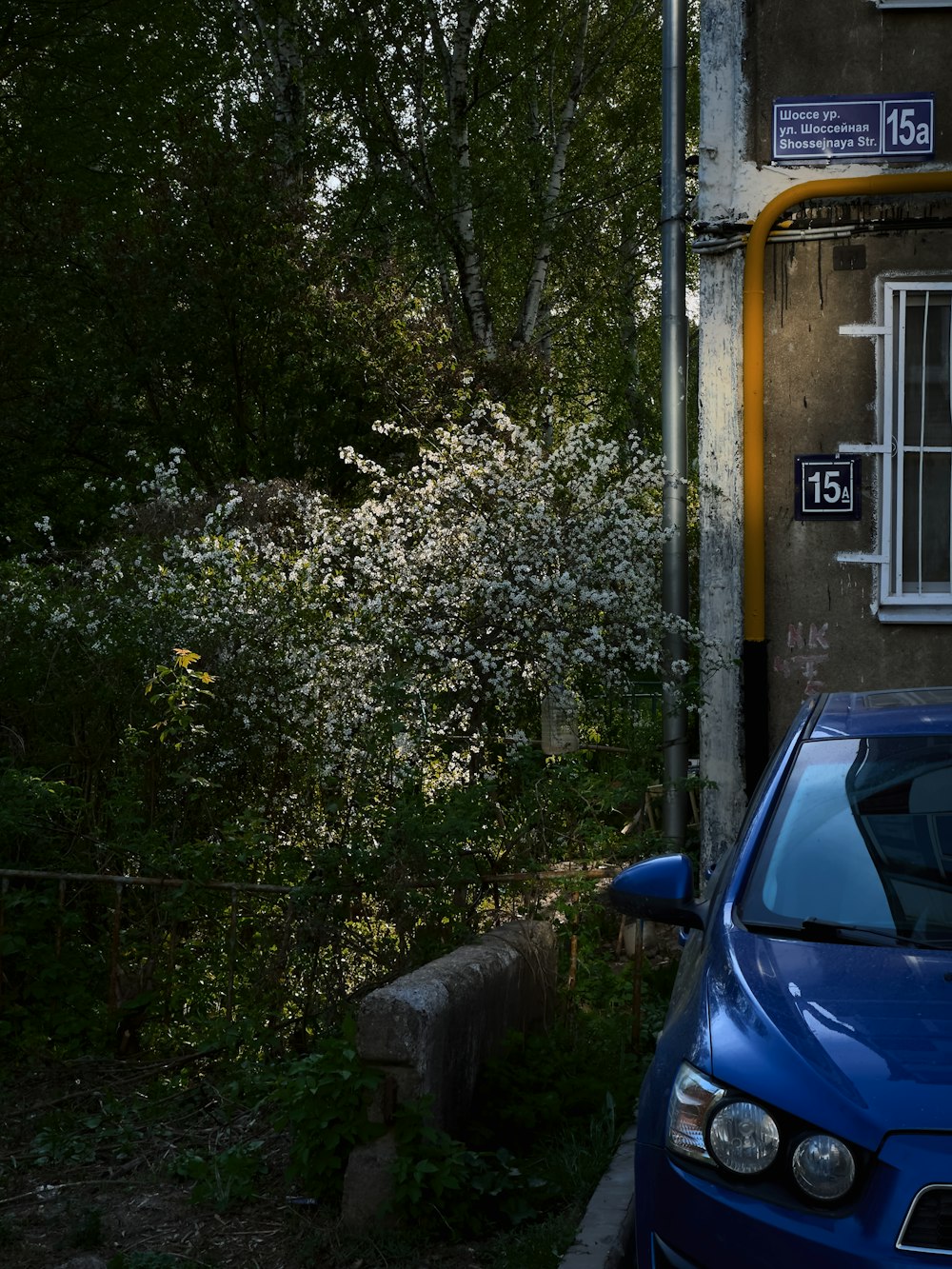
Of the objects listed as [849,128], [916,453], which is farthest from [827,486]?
[849,128]

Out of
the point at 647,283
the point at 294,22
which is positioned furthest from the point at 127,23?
the point at 647,283

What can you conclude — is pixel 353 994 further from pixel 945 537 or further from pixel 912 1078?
pixel 945 537

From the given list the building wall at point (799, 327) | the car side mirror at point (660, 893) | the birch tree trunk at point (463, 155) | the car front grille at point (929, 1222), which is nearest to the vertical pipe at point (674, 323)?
the building wall at point (799, 327)

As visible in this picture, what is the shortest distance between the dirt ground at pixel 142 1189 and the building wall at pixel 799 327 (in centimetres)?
400

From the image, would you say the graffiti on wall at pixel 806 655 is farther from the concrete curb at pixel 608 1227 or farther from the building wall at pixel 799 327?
the concrete curb at pixel 608 1227

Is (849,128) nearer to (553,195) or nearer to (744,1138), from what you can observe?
(744,1138)

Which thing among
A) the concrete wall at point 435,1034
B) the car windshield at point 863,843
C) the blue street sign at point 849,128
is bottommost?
the concrete wall at point 435,1034

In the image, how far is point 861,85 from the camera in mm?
8305

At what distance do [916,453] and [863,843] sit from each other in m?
5.23

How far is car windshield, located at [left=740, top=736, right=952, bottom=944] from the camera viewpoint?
3.44 meters

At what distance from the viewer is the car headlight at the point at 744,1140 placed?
→ 8.92 feet

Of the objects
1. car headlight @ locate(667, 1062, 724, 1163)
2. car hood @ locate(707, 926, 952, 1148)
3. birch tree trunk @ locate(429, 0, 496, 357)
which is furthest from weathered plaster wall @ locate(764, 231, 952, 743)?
birch tree trunk @ locate(429, 0, 496, 357)

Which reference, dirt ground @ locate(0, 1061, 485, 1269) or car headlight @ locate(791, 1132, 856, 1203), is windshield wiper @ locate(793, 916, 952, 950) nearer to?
car headlight @ locate(791, 1132, 856, 1203)

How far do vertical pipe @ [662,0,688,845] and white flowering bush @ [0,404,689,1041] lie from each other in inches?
5.4
